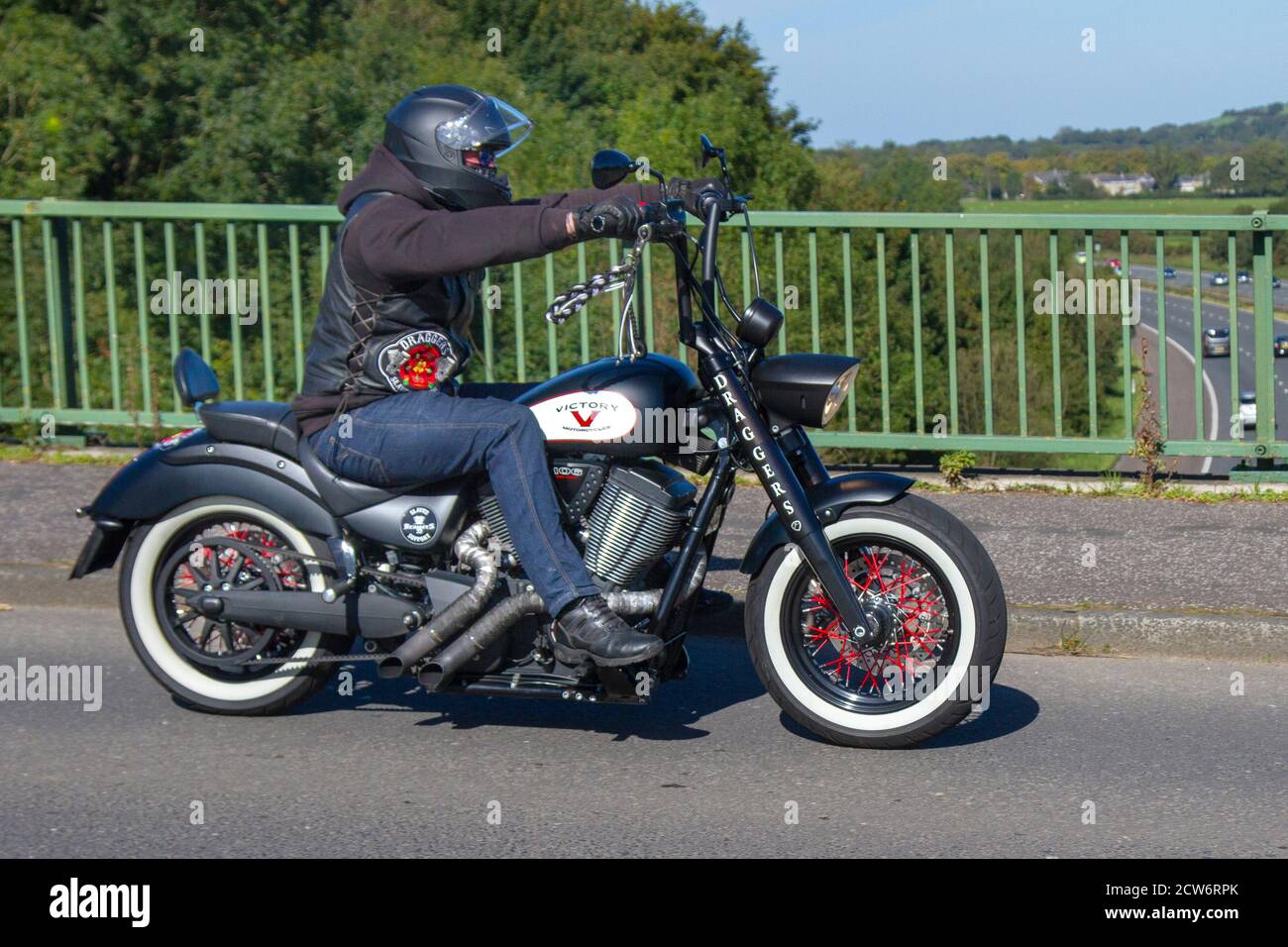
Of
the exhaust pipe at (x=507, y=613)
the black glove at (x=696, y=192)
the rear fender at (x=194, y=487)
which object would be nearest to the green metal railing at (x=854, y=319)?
the rear fender at (x=194, y=487)

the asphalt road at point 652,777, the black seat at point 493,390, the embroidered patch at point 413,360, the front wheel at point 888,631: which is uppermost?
the embroidered patch at point 413,360

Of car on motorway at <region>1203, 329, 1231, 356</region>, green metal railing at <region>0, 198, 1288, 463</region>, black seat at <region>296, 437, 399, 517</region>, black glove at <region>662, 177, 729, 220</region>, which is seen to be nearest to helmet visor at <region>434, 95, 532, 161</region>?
Result: black glove at <region>662, 177, 729, 220</region>

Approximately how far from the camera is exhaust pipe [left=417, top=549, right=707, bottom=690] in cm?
476

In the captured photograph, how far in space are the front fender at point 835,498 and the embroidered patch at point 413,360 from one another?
1078 mm

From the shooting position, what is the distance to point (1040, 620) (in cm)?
611

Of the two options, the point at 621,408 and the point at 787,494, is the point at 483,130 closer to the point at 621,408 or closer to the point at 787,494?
the point at 621,408

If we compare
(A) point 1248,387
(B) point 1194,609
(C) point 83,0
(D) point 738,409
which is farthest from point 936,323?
(C) point 83,0

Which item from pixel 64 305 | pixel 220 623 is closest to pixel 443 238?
pixel 220 623

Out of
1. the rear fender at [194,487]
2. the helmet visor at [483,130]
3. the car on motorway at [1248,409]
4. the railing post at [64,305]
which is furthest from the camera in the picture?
the railing post at [64,305]

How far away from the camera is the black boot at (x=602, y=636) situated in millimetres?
4609

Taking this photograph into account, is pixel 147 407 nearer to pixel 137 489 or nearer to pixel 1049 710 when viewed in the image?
pixel 137 489

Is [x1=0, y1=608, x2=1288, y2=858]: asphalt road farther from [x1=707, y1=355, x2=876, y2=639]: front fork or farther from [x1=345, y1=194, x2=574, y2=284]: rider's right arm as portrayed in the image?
[x1=345, y1=194, x2=574, y2=284]: rider's right arm

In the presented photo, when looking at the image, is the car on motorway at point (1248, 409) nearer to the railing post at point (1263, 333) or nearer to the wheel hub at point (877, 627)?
the railing post at point (1263, 333)

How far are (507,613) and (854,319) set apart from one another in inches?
193
